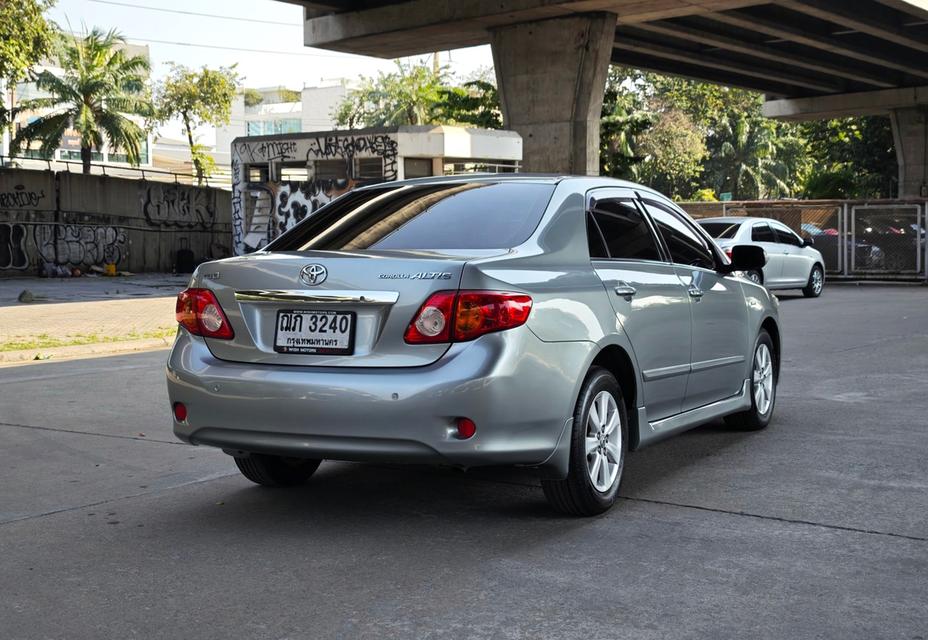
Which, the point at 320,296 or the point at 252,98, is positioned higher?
the point at 252,98

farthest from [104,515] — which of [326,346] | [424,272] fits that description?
[424,272]

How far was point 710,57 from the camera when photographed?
123 ft

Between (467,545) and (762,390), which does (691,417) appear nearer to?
(762,390)

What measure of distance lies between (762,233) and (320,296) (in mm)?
18410

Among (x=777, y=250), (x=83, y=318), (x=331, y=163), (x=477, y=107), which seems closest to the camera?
(x=83, y=318)

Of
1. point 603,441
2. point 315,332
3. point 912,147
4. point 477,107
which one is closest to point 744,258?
point 603,441

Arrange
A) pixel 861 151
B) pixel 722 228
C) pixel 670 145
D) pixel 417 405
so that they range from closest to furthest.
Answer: pixel 417 405, pixel 722 228, pixel 861 151, pixel 670 145

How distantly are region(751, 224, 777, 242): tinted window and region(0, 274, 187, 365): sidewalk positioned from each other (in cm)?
1052

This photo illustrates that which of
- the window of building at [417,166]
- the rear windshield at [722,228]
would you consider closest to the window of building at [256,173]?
the window of building at [417,166]

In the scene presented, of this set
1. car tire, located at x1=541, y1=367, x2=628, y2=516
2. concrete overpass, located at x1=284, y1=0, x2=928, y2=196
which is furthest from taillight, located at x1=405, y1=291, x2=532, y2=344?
concrete overpass, located at x1=284, y1=0, x2=928, y2=196

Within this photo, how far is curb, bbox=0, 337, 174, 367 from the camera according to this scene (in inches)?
521

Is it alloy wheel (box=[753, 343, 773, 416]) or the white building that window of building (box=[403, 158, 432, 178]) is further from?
alloy wheel (box=[753, 343, 773, 416])

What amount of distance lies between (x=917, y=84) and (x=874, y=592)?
45174 millimetres

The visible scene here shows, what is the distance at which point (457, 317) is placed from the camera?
4797 mm
